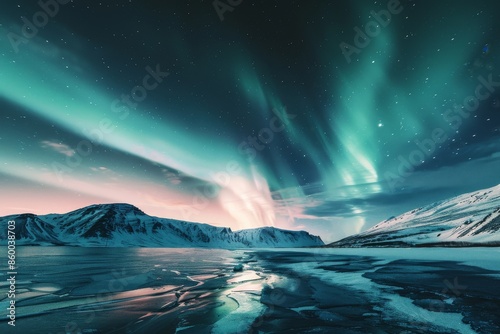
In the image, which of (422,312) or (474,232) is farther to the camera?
(474,232)

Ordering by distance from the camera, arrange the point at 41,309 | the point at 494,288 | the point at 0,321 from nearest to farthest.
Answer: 1. the point at 0,321
2. the point at 41,309
3. the point at 494,288

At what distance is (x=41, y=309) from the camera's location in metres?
11.0

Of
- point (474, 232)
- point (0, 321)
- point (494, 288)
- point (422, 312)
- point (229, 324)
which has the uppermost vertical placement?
point (474, 232)

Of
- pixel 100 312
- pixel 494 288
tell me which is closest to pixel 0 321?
pixel 100 312

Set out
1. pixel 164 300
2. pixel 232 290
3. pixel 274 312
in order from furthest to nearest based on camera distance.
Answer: pixel 232 290
pixel 164 300
pixel 274 312

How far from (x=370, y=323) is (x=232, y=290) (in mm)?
9048

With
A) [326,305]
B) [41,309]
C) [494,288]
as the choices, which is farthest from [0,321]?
[494,288]

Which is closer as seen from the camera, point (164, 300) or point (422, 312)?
point (422, 312)

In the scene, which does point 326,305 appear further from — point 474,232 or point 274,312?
point 474,232

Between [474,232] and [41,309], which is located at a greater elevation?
[474,232]

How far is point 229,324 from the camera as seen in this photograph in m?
8.78

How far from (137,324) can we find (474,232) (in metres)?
108

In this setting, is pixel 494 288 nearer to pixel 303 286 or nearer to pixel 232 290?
pixel 303 286

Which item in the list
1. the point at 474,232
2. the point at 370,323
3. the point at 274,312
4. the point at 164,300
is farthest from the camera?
the point at 474,232
